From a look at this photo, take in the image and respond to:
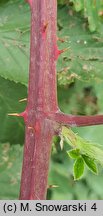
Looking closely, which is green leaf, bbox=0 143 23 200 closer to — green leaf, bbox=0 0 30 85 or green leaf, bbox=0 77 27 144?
green leaf, bbox=0 77 27 144

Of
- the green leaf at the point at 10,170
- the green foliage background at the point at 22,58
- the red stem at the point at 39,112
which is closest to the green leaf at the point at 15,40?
the green foliage background at the point at 22,58

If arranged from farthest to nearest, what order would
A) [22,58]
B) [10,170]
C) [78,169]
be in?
[10,170]
[22,58]
[78,169]

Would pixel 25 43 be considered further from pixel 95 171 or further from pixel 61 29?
pixel 95 171

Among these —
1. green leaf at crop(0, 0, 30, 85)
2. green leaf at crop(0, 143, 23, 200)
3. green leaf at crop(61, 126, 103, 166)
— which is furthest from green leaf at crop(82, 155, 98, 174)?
green leaf at crop(0, 143, 23, 200)

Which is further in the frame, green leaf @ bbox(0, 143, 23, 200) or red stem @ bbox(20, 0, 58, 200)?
green leaf @ bbox(0, 143, 23, 200)

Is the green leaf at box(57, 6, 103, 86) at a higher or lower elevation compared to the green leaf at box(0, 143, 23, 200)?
higher

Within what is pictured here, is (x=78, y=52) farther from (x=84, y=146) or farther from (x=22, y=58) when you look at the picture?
(x=84, y=146)

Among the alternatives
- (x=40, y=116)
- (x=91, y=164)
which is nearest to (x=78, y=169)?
(x=91, y=164)
